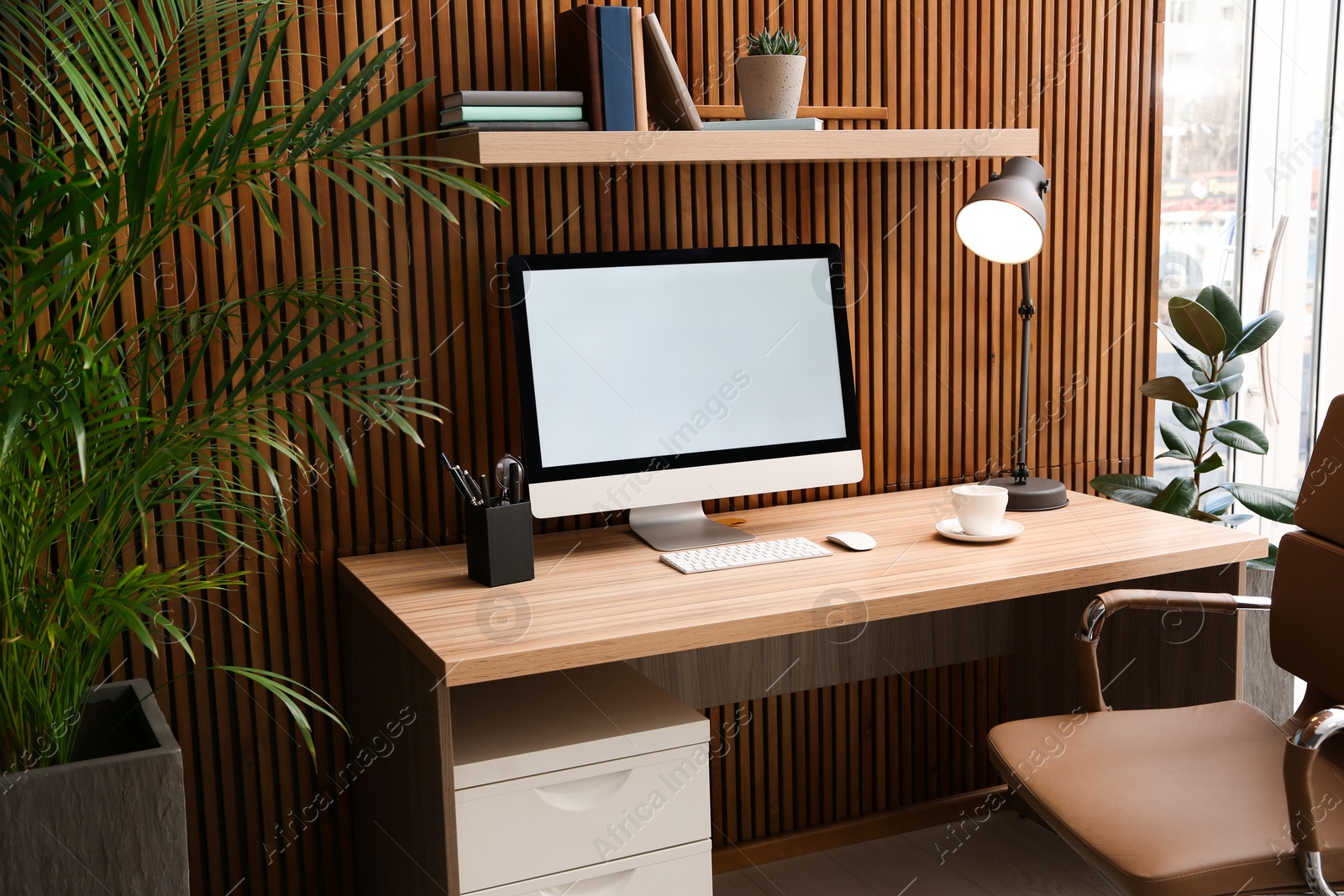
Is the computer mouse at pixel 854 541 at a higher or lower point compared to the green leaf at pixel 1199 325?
lower

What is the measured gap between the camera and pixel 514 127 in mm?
2242

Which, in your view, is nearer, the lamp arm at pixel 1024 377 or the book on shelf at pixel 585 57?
the book on shelf at pixel 585 57

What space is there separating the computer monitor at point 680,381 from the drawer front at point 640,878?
0.59 meters

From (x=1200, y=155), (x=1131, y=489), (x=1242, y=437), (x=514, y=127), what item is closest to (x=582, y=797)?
(x=514, y=127)

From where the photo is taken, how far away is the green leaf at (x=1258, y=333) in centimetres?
286

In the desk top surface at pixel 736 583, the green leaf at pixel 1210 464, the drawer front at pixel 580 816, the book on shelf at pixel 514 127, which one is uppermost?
the book on shelf at pixel 514 127

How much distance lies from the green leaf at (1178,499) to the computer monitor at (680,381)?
82 cm

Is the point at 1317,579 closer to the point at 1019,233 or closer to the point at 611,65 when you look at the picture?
the point at 1019,233

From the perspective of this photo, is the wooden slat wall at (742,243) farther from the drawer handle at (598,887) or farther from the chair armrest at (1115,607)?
the chair armrest at (1115,607)

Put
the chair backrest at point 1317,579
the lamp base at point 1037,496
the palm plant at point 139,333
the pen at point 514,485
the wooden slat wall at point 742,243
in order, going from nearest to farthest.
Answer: the palm plant at point 139,333 → the chair backrest at point 1317,579 → the pen at point 514,485 → the wooden slat wall at point 742,243 → the lamp base at point 1037,496

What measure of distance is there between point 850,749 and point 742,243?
4.11ft

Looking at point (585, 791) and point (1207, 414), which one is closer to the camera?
point (585, 791)

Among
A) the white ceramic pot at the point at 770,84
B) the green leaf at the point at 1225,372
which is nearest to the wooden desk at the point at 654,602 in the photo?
the green leaf at the point at 1225,372

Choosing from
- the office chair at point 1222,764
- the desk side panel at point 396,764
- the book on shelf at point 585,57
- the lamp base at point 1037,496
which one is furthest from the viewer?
the lamp base at point 1037,496
